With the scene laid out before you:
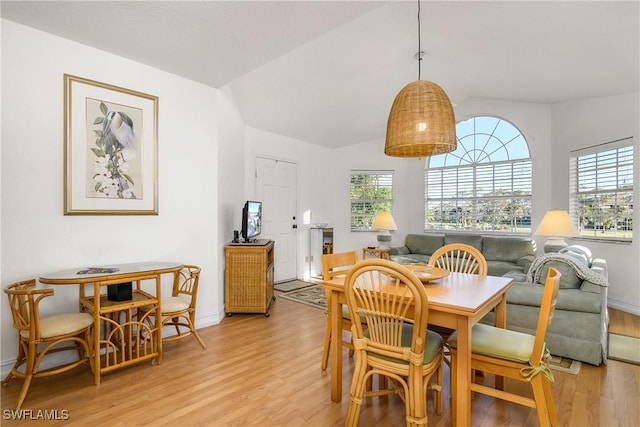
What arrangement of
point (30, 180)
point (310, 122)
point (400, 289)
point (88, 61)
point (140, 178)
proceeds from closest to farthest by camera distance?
1. point (400, 289)
2. point (30, 180)
3. point (88, 61)
4. point (140, 178)
5. point (310, 122)

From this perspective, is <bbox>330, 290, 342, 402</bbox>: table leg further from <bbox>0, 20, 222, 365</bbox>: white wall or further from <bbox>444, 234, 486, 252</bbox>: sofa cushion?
<bbox>444, 234, 486, 252</bbox>: sofa cushion

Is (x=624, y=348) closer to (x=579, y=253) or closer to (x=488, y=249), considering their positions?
(x=579, y=253)

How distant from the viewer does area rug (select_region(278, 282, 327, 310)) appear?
4215 mm

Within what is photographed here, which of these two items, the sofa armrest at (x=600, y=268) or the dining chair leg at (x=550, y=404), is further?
the sofa armrest at (x=600, y=268)

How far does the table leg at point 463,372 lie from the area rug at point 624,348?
6.46ft

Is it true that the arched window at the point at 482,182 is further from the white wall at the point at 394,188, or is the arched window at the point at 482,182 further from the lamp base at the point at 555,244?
the lamp base at the point at 555,244

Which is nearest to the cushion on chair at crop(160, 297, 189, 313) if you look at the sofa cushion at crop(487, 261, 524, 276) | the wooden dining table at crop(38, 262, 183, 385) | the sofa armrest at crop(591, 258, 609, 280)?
the wooden dining table at crop(38, 262, 183, 385)

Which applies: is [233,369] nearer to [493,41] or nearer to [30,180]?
[30,180]

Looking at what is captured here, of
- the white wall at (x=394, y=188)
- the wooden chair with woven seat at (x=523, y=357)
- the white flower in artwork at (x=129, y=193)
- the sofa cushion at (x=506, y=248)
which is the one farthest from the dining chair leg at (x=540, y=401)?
the white wall at (x=394, y=188)

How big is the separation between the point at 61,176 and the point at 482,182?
610 cm

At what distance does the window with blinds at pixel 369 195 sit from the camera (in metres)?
6.55

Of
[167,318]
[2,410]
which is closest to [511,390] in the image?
[167,318]

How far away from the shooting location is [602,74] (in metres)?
3.66

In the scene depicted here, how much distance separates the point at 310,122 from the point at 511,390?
4.27 m
